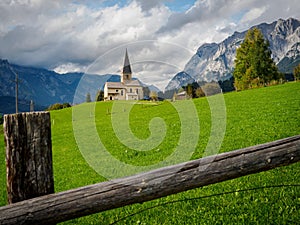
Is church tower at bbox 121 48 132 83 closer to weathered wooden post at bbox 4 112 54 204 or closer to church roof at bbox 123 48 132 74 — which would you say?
church roof at bbox 123 48 132 74

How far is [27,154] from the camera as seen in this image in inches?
112

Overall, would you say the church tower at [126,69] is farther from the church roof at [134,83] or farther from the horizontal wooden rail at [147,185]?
the horizontal wooden rail at [147,185]

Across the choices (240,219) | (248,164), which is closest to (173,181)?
(248,164)

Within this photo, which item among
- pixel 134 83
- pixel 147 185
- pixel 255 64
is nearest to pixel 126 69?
pixel 134 83

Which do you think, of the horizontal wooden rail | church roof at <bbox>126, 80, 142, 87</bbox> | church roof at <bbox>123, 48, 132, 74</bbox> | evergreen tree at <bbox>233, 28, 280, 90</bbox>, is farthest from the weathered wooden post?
evergreen tree at <bbox>233, 28, 280, 90</bbox>

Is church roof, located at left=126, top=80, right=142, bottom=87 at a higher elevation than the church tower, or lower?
lower

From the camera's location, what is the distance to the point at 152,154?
12.8 m

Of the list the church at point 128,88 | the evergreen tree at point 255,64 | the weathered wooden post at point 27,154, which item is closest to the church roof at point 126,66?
the church at point 128,88

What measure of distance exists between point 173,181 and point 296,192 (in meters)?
3.90

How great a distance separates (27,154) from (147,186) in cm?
128

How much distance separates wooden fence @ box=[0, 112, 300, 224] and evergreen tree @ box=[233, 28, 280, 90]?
61821 millimetres

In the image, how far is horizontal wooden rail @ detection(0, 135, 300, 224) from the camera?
9.14 feet

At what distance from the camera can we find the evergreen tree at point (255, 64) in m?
62.1

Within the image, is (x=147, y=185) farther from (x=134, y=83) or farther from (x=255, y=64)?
(x=255, y=64)
